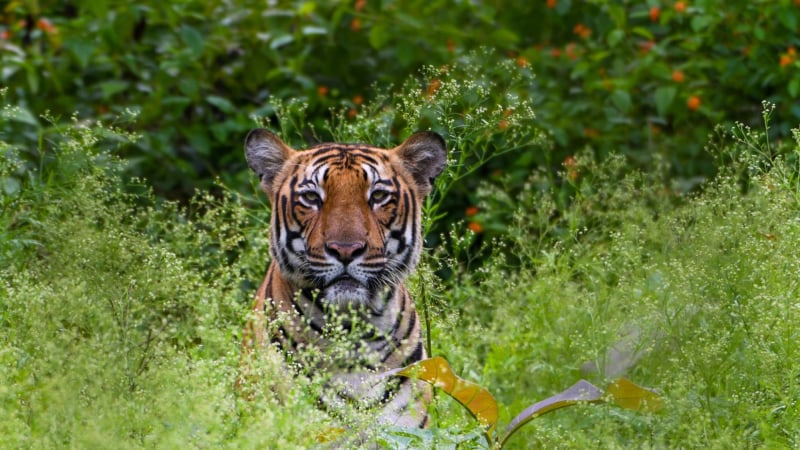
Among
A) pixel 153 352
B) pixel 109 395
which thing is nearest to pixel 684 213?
pixel 153 352

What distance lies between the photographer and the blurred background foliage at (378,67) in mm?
8391

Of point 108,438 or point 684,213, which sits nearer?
point 108,438

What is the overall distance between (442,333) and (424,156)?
2.59ft

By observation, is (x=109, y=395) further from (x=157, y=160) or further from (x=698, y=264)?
(x=157, y=160)

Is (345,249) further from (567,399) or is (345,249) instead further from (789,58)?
(789,58)

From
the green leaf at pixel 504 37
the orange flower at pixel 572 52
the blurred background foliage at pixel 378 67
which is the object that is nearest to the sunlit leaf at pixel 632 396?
the blurred background foliage at pixel 378 67

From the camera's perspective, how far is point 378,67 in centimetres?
938

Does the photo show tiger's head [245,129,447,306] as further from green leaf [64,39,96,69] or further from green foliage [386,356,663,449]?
green leaf [64,39,96,69]

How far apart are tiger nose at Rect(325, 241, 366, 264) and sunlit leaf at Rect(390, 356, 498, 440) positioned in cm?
46

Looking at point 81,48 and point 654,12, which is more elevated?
point 654,12

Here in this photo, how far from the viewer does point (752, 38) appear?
854 centimetres

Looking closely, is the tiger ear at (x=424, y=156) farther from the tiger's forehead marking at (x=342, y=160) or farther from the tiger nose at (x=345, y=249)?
the tiger nose at (x=345, y=249)

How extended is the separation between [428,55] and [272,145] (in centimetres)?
400

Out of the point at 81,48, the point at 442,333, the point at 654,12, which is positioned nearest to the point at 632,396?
the point at 442,333
